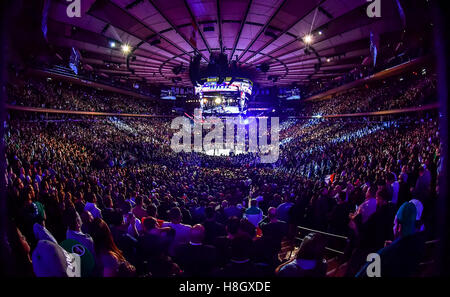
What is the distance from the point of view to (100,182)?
834 cm

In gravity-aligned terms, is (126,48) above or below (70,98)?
below

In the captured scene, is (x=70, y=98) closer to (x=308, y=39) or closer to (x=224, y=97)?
(x=224, y=97)

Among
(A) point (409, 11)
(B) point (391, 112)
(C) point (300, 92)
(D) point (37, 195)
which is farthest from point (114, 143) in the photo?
(C) point (300, 92)

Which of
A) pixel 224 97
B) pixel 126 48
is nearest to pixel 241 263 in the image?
pixel 126 48

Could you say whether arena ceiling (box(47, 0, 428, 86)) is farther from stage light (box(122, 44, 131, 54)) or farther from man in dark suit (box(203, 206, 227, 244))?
man in dark suit (box(203, 206, 227, 244))

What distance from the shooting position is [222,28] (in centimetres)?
837

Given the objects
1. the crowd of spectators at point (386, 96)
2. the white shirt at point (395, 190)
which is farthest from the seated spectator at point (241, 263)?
the crowd of spectators at point (386, 96)

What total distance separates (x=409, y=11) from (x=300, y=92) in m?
27.3

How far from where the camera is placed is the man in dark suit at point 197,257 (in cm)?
255

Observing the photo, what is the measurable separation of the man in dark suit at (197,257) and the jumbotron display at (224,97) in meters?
13.7

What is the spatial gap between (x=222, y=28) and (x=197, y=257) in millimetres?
8460

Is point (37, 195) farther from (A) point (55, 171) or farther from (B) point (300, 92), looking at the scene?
(B) point (300, 92)

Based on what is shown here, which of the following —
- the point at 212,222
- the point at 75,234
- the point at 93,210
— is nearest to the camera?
the point at 75,234

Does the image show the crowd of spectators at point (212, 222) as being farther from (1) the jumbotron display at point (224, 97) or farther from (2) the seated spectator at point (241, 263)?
(1) the jumbotron display at point (224, 97)
